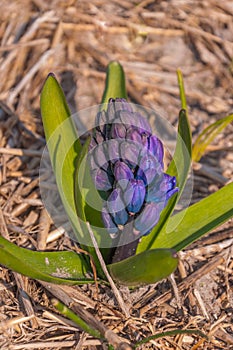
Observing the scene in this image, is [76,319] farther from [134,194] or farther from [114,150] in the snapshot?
[114,150]

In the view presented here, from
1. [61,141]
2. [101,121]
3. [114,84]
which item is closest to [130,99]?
[114,84]

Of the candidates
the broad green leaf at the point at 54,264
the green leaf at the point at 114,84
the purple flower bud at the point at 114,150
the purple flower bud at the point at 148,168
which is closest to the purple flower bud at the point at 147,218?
the purple flower bud at the point at 148,168

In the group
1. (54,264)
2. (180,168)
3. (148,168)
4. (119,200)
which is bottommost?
(54,264)

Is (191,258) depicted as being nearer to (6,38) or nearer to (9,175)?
(9,175)

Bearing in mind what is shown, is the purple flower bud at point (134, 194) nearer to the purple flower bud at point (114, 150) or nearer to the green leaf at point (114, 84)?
the purple flower bud at point (114, 150)

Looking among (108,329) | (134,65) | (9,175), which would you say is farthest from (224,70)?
(108,329)

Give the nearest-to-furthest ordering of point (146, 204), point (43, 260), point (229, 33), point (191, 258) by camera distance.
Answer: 1. point (146, 204)
2. point (43, 260)
3. point (191, 258)
4. point (229, 33)

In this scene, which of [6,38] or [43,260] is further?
[6,38]
